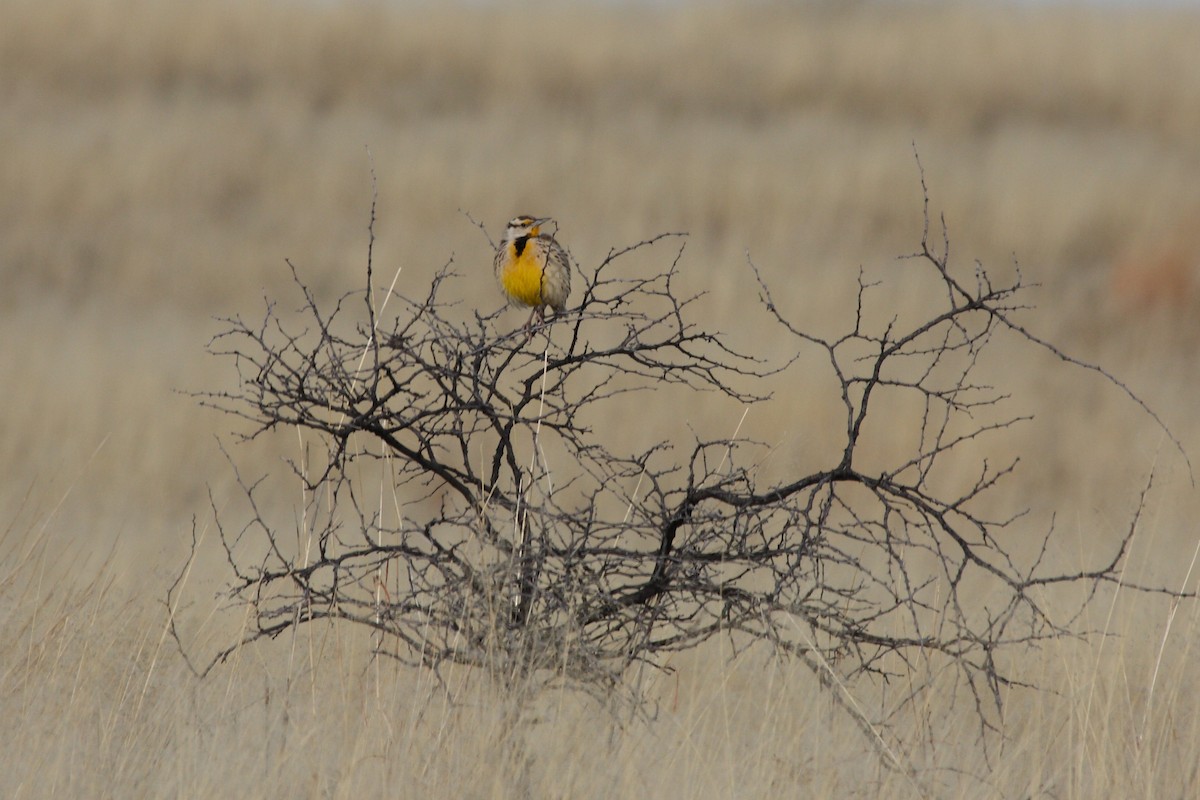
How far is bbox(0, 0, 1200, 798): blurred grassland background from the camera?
427cm

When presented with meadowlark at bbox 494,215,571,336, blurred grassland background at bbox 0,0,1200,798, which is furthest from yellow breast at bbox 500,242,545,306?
blurred grassland background at bbox 0,0,1200,798

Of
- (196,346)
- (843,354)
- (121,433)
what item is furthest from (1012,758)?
(196,346)

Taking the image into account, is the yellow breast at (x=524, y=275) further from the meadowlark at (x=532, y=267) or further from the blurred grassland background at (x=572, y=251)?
the blurred grassland background at (x=572, y=251)

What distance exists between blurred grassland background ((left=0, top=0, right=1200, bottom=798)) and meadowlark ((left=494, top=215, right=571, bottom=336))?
4.57ft

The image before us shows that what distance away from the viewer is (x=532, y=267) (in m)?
5.66

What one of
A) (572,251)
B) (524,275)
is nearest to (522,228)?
(524,275)

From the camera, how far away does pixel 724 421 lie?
1184cm

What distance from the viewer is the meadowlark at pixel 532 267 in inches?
222

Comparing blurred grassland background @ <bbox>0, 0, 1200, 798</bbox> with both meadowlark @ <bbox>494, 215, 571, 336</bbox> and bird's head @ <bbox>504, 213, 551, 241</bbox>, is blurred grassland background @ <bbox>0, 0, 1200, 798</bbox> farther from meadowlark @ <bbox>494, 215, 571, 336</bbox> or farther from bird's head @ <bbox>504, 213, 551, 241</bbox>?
bird's head @ <bbox>504, 213, 551, 241</bbox>

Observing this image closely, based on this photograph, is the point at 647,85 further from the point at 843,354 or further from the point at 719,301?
the point at 843,354

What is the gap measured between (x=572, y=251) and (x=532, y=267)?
10312mm

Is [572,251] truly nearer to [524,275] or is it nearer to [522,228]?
[522,228]

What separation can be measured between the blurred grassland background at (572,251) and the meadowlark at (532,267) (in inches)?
54.8

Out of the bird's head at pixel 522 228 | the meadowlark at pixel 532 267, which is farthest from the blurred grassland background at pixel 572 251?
the bird's head at pixel 522 228
